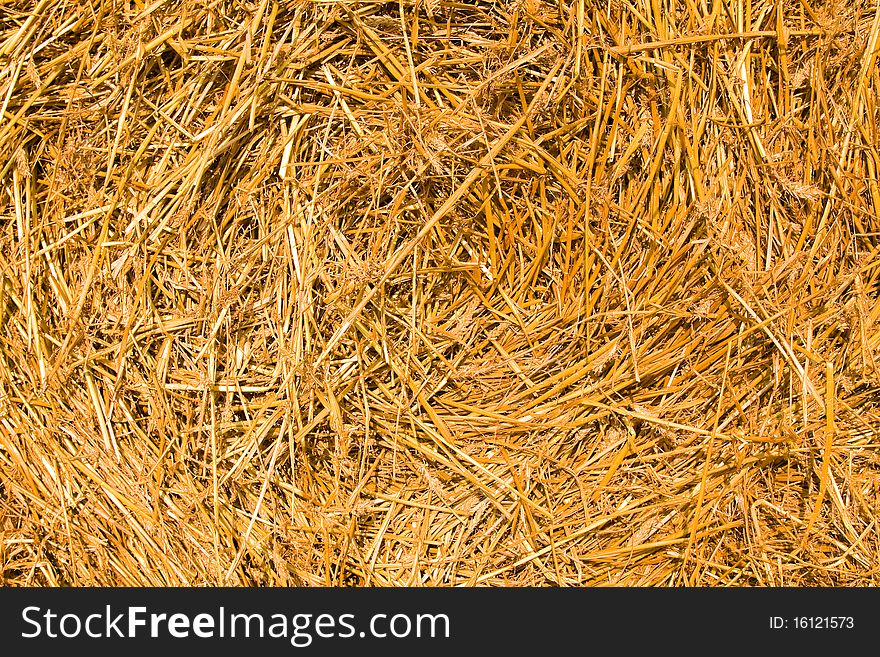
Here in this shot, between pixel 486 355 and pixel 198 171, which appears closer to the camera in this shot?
pixel 198 171

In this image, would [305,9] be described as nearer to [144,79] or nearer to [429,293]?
[144,79]

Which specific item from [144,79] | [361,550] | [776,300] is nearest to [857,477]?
[776,300]

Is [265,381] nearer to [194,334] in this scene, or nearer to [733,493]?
[194,334]

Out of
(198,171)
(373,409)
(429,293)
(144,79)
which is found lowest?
(373,409)

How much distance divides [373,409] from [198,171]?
1.38 ft

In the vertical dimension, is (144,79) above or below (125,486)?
above

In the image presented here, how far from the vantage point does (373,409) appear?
1144 mm

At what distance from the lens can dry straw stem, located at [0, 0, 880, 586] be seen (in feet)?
Answer: 3.58

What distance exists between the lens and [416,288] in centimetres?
114

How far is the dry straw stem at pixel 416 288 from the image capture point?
1092mm

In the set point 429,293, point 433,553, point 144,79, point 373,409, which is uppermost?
point 144,79

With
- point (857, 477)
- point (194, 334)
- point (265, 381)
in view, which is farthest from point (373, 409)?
point (857, 477)

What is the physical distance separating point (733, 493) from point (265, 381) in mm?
700

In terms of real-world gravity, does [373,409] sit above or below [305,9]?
below
